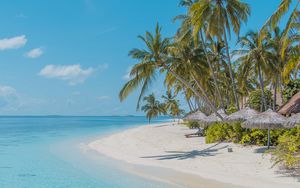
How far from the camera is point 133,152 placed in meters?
15.6

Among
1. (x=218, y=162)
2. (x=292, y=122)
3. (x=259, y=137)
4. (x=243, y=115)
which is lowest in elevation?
(x=218, y=162)

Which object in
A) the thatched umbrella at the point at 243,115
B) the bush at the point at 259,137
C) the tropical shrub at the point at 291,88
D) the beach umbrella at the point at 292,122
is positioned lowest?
the bush at the point at 259,137

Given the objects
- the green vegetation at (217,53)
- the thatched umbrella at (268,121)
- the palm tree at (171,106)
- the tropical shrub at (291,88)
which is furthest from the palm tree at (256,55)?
the palm tree at (171,106)

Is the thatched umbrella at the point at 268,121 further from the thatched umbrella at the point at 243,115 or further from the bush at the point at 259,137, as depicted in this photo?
the bush at the point at 259,137

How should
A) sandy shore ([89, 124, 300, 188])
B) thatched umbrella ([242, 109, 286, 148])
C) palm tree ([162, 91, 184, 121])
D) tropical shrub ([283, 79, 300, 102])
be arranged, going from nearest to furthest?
1. sandy shore ([89, 124, 300, 188])
2. thatched umbrella ([242, 109, 286, 148])
3. tropical shrub ([283, 79, 300, 102])
4. palm tree ([162, 91, 184, 121])

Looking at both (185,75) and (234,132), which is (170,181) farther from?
(185,75)

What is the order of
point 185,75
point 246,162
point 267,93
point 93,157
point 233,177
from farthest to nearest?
point 267,93 < point 185,75 < point 93,157 < point 246,162 < point 233,177

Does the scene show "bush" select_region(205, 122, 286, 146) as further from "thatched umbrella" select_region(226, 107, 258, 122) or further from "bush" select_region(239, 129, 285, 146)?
"thatched umbrella" select_region(226, 107, 258, 122)

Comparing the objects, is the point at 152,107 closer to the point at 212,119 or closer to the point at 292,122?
the point at 212,119

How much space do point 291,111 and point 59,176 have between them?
922 cm

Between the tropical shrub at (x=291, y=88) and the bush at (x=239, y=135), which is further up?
the tropical shrub at (x=291, y=88)

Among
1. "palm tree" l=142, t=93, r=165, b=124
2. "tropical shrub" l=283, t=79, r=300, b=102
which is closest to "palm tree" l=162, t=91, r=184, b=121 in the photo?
"palm tree" l=142, t=93, r=165, b=124

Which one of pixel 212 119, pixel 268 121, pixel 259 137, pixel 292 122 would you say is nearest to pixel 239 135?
pixel 259 137

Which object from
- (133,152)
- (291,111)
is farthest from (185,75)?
(291,111)
